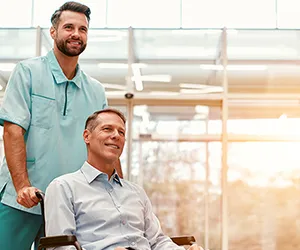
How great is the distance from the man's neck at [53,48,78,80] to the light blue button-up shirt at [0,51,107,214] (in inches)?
0.9

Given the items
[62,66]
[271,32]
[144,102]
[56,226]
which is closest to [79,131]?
[62,66]

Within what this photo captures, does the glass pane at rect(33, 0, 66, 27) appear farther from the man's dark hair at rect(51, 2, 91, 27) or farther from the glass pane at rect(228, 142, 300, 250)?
the man's dark hair at rect(51, 2, 91, 27)

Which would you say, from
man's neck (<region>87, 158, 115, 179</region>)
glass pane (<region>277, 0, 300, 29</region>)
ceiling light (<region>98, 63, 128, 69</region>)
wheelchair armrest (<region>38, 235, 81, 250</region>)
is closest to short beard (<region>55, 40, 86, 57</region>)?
man's neck (<region>87, 158, 115, 179</region>)

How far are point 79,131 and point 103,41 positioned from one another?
16.2ft

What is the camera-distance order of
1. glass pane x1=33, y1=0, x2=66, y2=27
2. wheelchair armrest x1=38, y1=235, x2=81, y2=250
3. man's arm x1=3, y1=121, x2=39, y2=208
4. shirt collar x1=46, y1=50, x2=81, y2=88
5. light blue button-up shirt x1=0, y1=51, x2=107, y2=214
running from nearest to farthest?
wheelchair armrest x1=38, y1=235, x2=81, y2=250
man's arm x1=3, y1=121, x2=39, y2=208
light blue button-up shirt x1=0, y1=51, x2=107, y2=214
shirt collar x1=46, y1=50, x2=81, y2=88
glass pane x1=33, y1=0, x2=66, y2=27

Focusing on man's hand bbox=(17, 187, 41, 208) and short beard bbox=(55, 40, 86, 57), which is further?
short beard bbox=(55, 40, 86, 57)

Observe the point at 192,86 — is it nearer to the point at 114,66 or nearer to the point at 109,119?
the point at 114,66

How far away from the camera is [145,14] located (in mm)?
7547

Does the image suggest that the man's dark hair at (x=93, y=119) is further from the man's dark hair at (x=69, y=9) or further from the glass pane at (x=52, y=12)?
the glass pane at (x=52, y=12)

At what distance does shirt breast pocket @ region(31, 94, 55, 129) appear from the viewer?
2508 millimetres

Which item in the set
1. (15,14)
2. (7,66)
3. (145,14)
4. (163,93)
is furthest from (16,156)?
(15,14)

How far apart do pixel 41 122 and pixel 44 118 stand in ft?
0.07

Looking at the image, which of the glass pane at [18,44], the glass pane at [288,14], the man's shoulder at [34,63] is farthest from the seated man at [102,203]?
the glass pane at [288,14]

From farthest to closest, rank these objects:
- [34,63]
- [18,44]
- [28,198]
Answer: [18,44]
[34,63]
[28,198]
